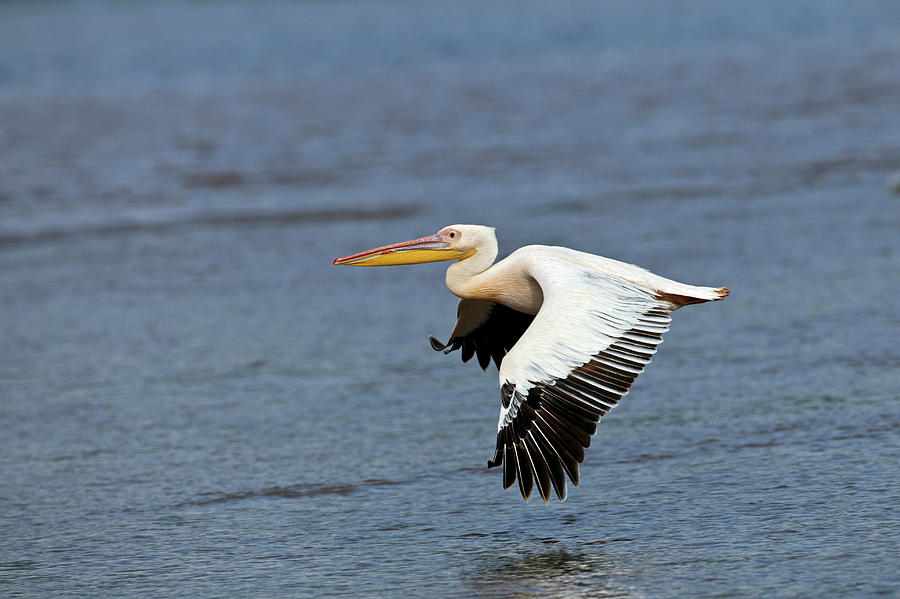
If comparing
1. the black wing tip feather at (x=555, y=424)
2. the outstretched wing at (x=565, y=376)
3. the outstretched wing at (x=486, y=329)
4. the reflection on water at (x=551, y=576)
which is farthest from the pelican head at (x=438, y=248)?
the reflection on water at (x=551, y=576)

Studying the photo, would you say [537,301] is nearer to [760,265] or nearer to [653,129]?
[760,265]

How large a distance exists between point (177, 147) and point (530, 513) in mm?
12585

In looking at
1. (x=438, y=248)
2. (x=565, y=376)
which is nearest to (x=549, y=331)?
(x=565, y=376)

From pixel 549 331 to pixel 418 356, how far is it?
8.04ft

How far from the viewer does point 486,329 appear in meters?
5.63

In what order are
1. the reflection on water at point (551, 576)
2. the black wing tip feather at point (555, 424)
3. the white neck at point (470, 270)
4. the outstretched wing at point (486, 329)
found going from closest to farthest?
A: 1. the reflection on water at point (551, 576)
2. the black wing tip feather at point (555, 424)
3. the white neck at point (470, 270)
4. the outstretched wing at point (486, 329)

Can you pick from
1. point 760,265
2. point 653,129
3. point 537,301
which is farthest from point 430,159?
point 537,301

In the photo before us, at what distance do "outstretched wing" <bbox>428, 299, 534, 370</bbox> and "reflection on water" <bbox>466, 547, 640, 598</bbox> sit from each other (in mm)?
1392

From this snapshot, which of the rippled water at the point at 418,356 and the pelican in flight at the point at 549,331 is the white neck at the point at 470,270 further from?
the rippled water at the point at 418,356

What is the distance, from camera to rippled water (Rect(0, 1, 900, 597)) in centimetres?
437

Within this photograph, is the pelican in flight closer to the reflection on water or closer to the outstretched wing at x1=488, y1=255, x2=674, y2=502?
the outstretched wing at x1=488, y1=255, x2=674, y2=502

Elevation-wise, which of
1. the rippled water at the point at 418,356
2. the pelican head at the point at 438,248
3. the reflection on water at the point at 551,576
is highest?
the pelican head at the point at 438,248

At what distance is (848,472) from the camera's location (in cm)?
479

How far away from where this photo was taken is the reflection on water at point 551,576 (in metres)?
3.99
